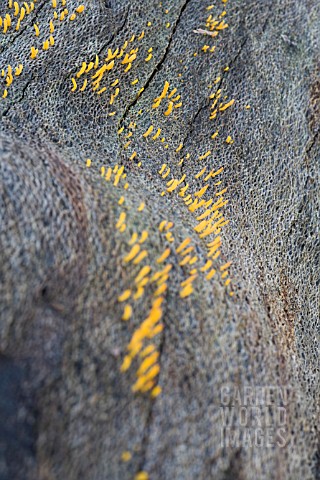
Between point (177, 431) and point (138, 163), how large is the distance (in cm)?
209

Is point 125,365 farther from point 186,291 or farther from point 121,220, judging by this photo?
point 121,220

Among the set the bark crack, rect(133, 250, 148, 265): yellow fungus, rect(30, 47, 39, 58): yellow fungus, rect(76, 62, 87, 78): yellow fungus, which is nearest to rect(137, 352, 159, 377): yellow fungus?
rect(133, 250, 148, 265): yellow fungus

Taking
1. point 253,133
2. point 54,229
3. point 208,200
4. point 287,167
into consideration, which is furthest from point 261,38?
point 54,229

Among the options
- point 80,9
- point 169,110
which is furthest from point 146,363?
point 80,9

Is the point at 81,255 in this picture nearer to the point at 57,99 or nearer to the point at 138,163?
the point at 138,163

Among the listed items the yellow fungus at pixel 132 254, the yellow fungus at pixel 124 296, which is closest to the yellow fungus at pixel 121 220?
the yellow fungus at pixel 132 254

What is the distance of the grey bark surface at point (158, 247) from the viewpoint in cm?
252

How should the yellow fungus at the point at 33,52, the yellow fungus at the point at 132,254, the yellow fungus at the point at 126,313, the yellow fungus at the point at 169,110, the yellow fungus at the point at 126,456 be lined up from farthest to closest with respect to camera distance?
the yellow fungus at the point at 169,110
the yellow fungus at the point at 33,52
the yellow fungus at the point at 132,254
the yellow fungus at the point at 126,313
the yellow fungus at the point at 126,456

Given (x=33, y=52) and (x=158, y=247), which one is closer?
(x=158, y=247)

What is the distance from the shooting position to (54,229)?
9.55 feet

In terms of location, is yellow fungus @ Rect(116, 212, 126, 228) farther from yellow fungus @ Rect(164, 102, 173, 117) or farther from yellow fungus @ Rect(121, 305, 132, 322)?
yellow fungus @ Rect(164, 102, 173, 117)

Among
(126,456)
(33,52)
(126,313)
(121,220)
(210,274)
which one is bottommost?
(126,456)

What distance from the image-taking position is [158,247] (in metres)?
3.20

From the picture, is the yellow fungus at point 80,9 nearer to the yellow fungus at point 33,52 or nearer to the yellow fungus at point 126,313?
the yellow fungus at point 33,52
